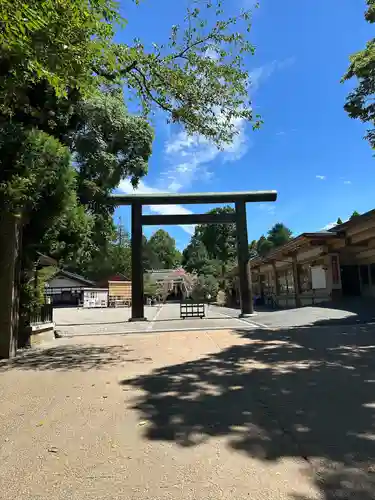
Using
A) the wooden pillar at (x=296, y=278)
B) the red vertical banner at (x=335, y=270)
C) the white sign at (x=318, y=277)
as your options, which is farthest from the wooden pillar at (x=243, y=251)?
the wooden pillar at (x=296, y=278)

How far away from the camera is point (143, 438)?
11.9ft

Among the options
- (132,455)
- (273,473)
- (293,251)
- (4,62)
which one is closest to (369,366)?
(273,473)

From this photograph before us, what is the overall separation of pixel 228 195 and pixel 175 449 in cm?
1493

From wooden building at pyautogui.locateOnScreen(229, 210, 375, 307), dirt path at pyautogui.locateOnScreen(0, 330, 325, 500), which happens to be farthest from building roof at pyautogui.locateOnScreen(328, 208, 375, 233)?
dirt path at pyautogui.locateOnScreen(0, 330, 325, 500)

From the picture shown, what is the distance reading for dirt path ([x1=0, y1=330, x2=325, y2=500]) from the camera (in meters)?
2.74

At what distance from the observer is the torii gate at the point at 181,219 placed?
686 inches

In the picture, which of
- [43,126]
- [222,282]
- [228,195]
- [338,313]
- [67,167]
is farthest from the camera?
[222,282]

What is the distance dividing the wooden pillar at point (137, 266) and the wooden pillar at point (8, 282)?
30.2 feet

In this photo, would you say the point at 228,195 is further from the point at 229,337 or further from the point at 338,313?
the point at 229,337

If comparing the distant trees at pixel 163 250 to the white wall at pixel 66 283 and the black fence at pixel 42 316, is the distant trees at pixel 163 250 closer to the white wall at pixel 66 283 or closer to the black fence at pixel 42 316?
the white wall at pixel 66 283

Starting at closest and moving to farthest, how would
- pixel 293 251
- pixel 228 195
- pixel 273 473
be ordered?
pixel 273 473 → pixel 228 195 → pixel 293 251

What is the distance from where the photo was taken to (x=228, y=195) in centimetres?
1759

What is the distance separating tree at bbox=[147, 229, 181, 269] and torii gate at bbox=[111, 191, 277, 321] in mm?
72966

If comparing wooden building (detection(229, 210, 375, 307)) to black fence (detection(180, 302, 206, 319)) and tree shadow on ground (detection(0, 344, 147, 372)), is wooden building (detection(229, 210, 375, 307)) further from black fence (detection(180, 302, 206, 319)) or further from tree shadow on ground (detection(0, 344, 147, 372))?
tree shadow on ground (detection(0, 344, 147, 372))
